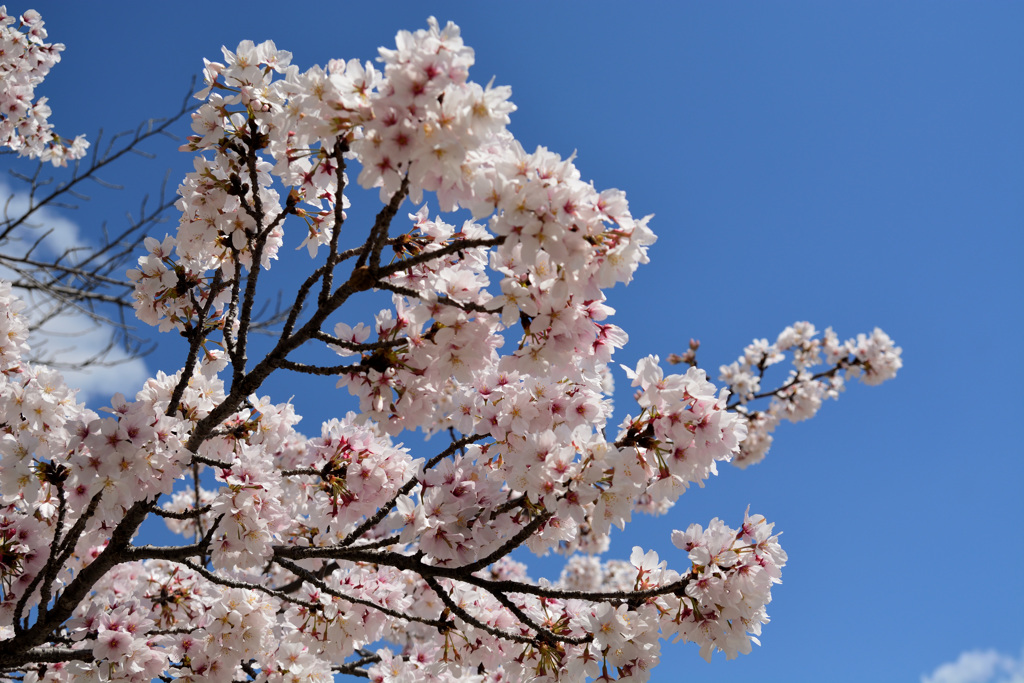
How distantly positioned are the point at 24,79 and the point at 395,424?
7.33m

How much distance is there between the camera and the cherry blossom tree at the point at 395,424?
7.48 feet

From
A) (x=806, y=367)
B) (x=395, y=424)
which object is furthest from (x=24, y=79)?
(x=806, y=367)

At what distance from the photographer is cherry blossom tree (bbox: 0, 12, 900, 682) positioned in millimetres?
2279

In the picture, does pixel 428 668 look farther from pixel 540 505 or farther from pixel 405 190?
pixel 405 190

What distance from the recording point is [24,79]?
6.88 meters

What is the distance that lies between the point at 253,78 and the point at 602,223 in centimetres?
184

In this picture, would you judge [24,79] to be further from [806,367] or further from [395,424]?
[806,367]

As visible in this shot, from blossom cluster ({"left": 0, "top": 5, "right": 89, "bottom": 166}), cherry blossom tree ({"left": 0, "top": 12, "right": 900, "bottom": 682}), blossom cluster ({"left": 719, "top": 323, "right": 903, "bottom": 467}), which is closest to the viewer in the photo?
cherry blossom tree ({"left": 0, "top": 12, "right": 900, "bottom": 682})

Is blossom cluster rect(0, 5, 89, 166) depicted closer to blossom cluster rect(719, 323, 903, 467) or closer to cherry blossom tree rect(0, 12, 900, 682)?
cherry blossom tree rect(0, 12, 900, 682)

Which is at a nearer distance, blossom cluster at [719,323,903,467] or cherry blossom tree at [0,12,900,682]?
cherry blossom tree at [0,12,900,682]

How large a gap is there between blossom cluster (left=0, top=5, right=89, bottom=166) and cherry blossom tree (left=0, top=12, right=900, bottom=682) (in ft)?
14.3

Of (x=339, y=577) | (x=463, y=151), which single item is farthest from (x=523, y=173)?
(x=339, y=577)

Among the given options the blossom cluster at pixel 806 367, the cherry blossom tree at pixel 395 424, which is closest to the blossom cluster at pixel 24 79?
the cherry blossom tree at pixel 395 424

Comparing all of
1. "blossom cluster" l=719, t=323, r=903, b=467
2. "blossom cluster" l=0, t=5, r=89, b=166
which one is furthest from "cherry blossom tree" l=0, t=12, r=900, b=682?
"blossom cluster" l=719, t=323, r=903, b=467
